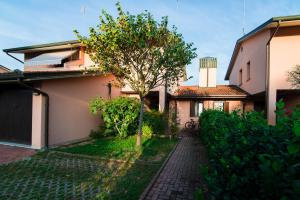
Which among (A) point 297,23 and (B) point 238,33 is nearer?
(A) point 297,23

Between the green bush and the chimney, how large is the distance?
421 inches

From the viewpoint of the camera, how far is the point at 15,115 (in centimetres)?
1100

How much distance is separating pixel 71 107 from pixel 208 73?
53.6 feet

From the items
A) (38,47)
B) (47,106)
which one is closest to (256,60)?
(47,106)

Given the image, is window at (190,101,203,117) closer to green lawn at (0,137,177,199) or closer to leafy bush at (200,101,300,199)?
green lawn at (0,137,177,199)

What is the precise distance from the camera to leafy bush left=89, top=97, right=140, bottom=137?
1260 centimetres

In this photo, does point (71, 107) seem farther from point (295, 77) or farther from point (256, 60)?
point (295, 77)

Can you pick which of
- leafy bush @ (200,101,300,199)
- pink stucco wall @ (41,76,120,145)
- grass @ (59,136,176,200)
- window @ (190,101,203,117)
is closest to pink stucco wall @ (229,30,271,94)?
window @ (190,101,203,117)

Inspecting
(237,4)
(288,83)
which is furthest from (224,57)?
(288,83)

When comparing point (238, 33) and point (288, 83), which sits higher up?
point (238, 33)

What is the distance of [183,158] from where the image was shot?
898 centimetres

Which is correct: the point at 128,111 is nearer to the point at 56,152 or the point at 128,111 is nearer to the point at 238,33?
the point at 56,152

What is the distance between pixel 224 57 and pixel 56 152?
941 inches

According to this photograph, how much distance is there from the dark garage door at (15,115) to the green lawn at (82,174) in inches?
90.0
